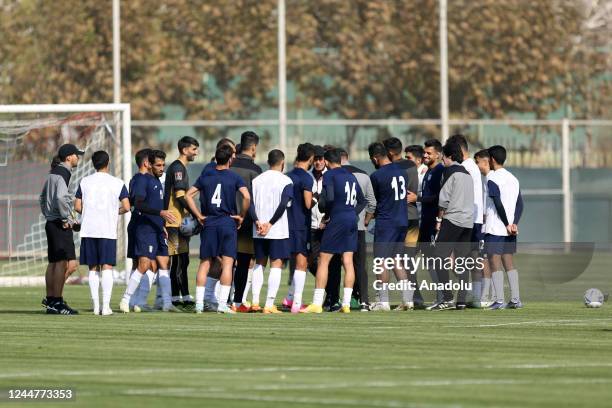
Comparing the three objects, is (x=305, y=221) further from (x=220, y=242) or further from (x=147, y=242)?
(x=147, y=242)

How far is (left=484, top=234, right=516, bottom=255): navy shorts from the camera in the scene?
21484mm

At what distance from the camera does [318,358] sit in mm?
14633

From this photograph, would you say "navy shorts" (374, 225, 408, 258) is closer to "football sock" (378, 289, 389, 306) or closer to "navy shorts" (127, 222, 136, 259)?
"football sock" (378, 289, 389, 306)

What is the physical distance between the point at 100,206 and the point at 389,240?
3.59m

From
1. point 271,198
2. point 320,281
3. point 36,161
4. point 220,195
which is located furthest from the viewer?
point 36,161

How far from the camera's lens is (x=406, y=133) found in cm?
4122

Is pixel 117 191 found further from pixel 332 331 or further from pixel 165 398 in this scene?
pixel 165 398

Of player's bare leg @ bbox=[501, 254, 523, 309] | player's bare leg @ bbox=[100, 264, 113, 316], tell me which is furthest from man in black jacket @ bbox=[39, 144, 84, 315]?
player's bare leg @ bbox=[501, 254, 523, 309]

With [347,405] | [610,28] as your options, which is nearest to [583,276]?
[347,405]

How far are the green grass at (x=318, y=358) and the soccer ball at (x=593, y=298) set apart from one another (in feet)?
2.71

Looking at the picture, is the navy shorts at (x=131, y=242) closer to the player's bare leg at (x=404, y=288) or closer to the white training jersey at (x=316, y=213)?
the white training jersey at (x=316, y=213)

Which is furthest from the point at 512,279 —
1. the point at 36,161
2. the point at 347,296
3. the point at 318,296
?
the point at 36,161

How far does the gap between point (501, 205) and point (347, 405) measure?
33.3 ft

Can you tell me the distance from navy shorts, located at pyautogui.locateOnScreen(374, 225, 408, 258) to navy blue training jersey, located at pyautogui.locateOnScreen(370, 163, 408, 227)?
0.24ft
